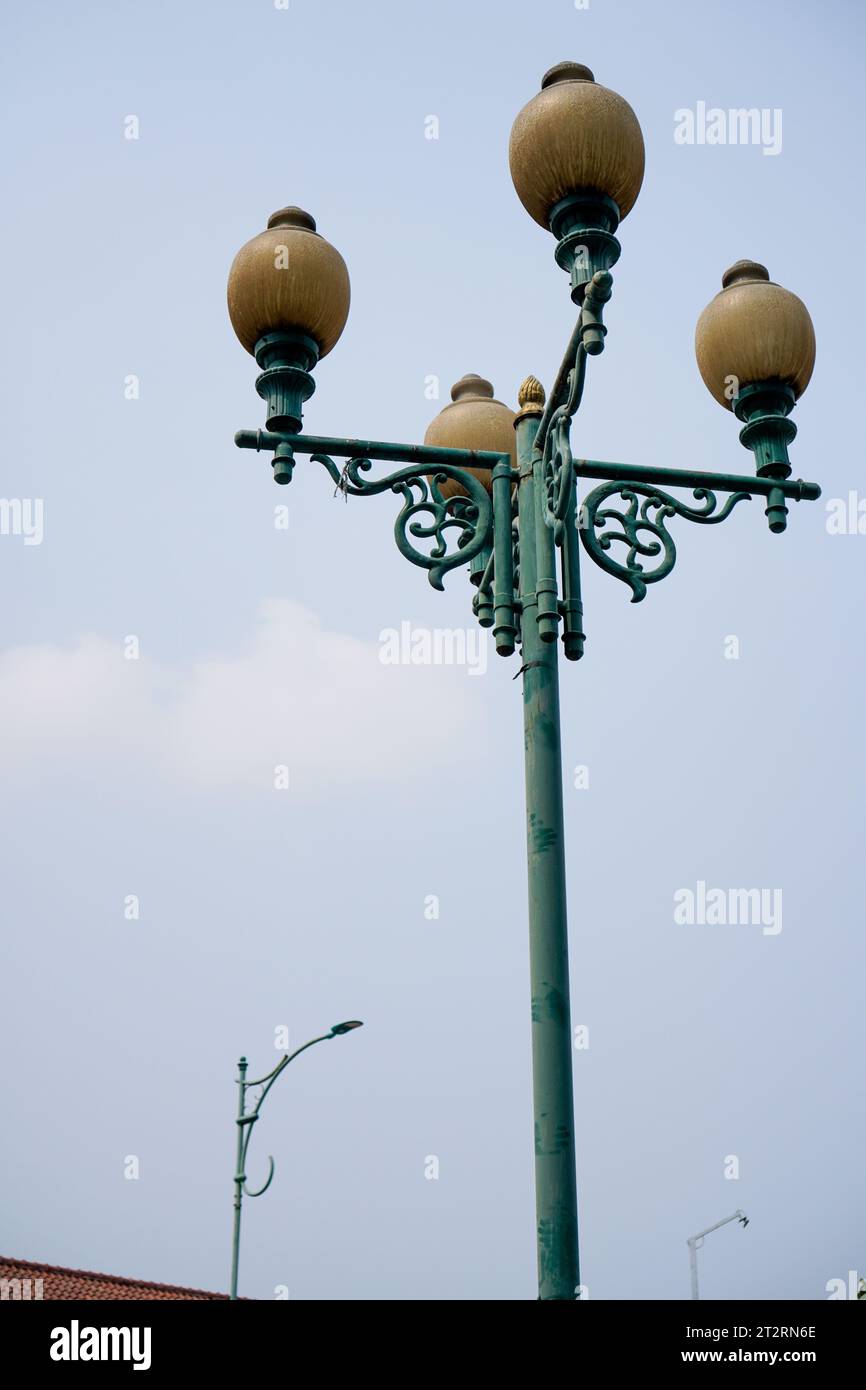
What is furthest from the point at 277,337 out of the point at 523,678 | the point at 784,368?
the point at 784,368

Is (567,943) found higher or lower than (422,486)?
lower

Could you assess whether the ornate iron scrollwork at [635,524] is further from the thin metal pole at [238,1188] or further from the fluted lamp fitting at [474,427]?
the thin metal pole at [238,1188]

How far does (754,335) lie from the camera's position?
5.54 meters

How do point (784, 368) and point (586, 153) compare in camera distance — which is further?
point (784, 368)

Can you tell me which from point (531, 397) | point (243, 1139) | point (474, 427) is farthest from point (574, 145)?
point (243, 1139)

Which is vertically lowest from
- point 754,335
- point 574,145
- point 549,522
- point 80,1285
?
point 80,1285

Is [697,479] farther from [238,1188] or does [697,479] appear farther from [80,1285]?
[80,1285]

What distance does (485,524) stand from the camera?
206 inches

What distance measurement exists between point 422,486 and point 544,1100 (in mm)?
2472

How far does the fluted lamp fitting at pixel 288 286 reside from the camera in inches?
207

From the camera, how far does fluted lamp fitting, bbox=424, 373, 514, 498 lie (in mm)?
6270

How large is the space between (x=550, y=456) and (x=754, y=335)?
113cm

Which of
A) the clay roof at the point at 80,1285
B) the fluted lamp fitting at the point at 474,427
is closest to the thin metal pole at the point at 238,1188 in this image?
the clay roof at the point at 80,1285
